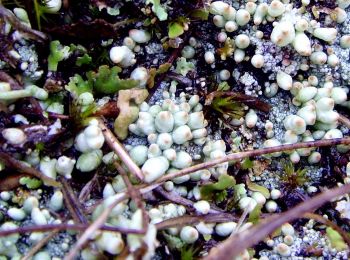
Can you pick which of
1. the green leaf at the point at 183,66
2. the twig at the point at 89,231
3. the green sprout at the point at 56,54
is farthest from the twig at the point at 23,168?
the green leaf at the point at 183,66

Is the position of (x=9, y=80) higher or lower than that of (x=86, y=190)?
higher

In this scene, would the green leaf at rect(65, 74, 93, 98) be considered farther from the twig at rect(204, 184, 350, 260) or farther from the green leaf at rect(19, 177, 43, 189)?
the twig at rect(204, 184, 350, 260)

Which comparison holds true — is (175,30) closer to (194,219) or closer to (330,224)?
(194,219)

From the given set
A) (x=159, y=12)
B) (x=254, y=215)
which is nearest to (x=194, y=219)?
(x=254, y=215)

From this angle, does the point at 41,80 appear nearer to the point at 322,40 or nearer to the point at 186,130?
the point at 186,130

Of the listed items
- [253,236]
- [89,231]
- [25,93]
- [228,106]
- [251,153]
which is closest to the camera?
[253,236]

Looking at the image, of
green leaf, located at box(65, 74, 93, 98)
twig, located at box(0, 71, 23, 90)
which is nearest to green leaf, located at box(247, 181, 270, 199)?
green leaf, located at box(65, 74, 93, 98)
